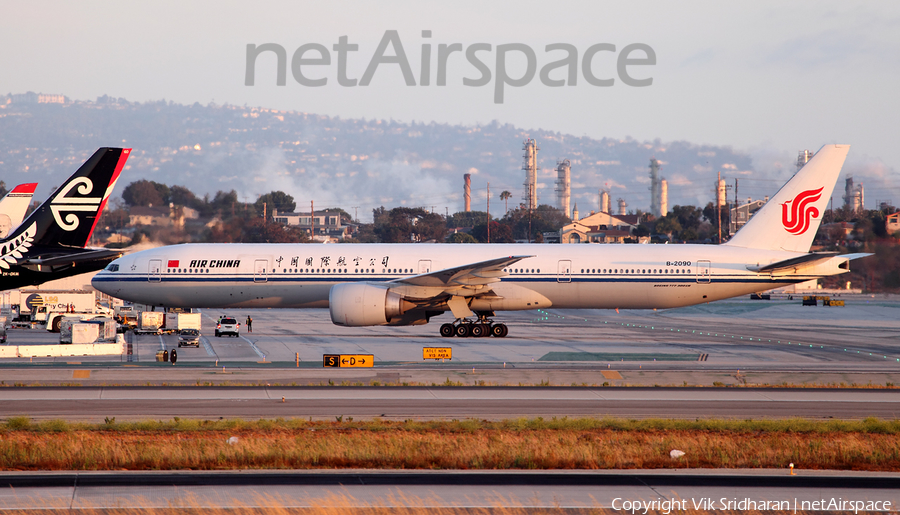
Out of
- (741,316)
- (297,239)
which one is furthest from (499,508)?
(297,239)

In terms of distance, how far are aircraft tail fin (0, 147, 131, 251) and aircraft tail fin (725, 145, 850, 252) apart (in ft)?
88.4

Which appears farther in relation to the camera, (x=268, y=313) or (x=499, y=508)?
(x=268, y=313)

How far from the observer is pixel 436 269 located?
3691 centimetres

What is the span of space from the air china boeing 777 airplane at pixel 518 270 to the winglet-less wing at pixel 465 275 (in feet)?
0.80

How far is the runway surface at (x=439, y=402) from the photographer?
797 inches

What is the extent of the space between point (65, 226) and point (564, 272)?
800 inches

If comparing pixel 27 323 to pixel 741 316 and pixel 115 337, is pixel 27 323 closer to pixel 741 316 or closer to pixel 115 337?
pixel 115 337

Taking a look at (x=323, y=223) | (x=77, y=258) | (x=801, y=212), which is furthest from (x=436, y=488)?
(x=323, y=223)

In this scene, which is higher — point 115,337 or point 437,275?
point 437,275

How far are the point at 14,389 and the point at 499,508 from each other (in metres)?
17.4

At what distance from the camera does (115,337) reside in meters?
36.0

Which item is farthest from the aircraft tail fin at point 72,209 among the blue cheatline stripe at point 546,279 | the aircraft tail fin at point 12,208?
the blue cheatline stripe at point 546,279

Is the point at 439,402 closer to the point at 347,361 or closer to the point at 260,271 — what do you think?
the point at 347,361

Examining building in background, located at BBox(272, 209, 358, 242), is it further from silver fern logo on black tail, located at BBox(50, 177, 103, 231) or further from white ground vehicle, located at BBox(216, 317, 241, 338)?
silver fern logo on black tail, located at BBox(50, 177, 103, 231)
